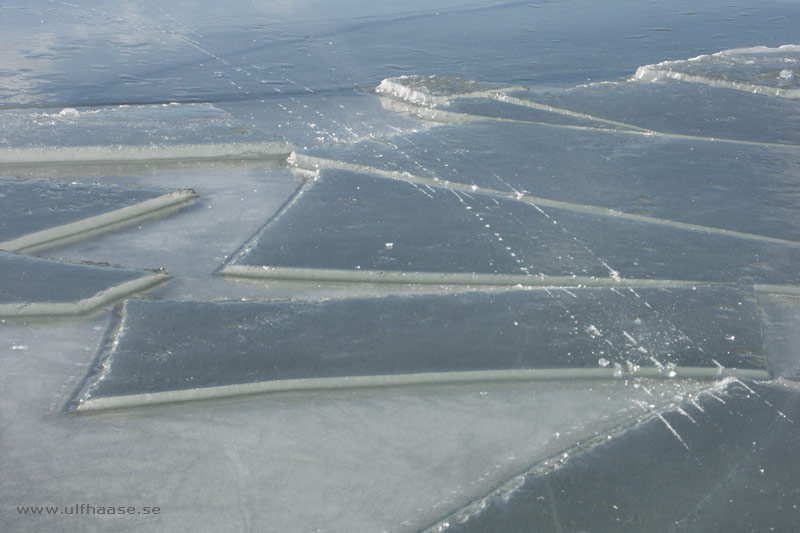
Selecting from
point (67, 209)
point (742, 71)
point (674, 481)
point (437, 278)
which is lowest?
point (674, 481)

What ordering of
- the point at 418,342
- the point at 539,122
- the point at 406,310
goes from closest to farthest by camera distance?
1. the point at 418,342
2. the point at 406,310
3. the point at 539,122

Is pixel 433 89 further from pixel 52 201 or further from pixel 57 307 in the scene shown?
pixel 57 307

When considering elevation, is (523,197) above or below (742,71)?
below

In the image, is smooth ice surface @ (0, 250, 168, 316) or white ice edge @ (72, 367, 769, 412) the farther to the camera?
smooth ice surface @ (0, 250, 168, 316)

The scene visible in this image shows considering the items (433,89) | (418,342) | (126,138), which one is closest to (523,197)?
(418,342)

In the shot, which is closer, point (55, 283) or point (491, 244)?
point (55, 283)

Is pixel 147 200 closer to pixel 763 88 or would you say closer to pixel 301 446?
pixel 301 446

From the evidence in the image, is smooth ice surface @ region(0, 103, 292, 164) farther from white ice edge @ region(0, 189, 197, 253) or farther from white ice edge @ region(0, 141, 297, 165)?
white ice edge @ region(0, 189, 197, 253)

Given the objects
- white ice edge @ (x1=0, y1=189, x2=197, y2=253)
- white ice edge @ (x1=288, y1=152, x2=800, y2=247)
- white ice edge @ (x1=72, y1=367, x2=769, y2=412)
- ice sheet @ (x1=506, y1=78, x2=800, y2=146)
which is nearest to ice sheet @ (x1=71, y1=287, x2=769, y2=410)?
white ice edge @ (x1=72, y1=367, x2=769, y2=412)
